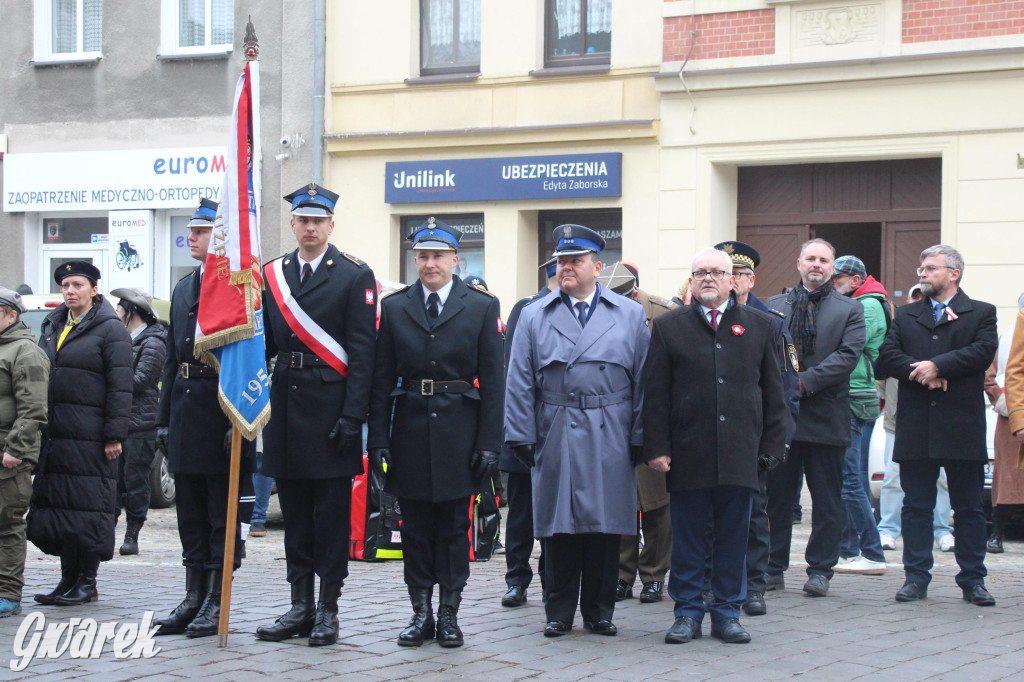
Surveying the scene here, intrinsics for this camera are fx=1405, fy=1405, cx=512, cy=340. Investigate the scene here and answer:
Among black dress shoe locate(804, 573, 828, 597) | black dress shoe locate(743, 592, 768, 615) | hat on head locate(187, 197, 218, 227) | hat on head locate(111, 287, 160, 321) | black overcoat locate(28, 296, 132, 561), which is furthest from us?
hat on head locate(111, 287, 160, 321)

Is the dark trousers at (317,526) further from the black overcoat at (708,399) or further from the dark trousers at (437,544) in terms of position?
the black overcoat at (708,399)

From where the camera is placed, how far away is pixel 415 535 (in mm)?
7160

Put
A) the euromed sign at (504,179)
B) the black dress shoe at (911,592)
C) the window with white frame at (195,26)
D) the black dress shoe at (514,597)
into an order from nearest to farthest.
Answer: the black dress shoe at (514,597), the black dress shoe at (911,592), the euromed sign at (504,179), the window with white frame at (195,26)

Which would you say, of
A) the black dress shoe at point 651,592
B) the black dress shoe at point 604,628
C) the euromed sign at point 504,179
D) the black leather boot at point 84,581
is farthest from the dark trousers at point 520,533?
the euromed sign at point 504,179

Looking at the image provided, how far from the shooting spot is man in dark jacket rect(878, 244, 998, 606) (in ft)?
27.7

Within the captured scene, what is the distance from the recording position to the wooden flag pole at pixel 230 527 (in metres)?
6.86

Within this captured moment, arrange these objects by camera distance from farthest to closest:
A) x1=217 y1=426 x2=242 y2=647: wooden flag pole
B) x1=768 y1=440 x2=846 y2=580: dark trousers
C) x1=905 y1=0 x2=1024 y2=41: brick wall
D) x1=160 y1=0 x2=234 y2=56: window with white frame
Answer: x1=160 y1=0 x2=234 y2=56: window with white frame < x1=905 y1=0 x2=1024 y2=41: brick wall < x1=768 y1=440 x2=846 y2=580: dark trousers < x1=217 y1=426 x2=242 y2=647: wooden flag pole

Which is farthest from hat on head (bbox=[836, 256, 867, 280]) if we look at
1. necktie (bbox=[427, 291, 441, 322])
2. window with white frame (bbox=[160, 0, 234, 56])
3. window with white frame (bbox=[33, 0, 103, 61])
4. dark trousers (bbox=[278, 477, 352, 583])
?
window with white frame (bbox=[33, 0, 103, 61])

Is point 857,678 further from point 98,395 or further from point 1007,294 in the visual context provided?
point 1007,294

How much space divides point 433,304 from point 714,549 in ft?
6.40

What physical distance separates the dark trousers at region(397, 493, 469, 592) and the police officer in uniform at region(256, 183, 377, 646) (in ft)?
1.07

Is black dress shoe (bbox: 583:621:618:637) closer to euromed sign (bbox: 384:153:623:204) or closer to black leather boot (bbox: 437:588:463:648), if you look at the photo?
black leather boot (bbox: 437:588:463:648)

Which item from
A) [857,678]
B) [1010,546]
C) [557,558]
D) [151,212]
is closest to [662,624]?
[557,558]

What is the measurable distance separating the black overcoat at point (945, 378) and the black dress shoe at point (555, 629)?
263cm
